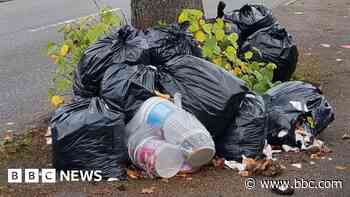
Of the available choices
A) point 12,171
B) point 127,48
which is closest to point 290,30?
point 127,48

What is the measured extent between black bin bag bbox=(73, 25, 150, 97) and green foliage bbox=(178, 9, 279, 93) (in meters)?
0.47

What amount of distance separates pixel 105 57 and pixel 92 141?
0.74 m

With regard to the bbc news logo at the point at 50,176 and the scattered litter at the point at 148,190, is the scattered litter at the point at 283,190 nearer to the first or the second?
the scattered litter at the point at 148,190

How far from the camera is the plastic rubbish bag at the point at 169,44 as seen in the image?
4.85 meters

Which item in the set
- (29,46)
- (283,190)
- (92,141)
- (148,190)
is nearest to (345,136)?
(283,190)

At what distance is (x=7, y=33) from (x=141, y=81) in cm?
703

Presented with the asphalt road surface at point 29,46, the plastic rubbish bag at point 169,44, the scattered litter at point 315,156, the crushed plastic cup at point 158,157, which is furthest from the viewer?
the asphalt road surface at point 29,46

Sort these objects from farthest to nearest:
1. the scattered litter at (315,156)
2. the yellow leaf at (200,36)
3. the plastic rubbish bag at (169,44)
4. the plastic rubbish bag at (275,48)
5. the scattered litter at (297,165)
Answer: the plastic rubbish bag at (275,48)
the yellow leaf at (200,36)
the plastic rubbish bag at (169,44)
the scattered litter at (315,156)
the scattered litter at (297,165)

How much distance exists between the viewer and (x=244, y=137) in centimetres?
449

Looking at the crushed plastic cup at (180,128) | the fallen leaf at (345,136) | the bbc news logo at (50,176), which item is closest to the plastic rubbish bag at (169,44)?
the crushed plastic cup at (180,128)

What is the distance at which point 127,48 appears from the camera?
15.6ft

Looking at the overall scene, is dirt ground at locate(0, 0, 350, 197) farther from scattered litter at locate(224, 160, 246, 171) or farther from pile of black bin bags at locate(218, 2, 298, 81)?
pile of black bin bags at locate(218, 2, 298, 81)

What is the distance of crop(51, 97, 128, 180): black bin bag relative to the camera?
420 cm

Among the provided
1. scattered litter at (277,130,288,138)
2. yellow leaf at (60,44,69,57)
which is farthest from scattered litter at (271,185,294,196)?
yellow leaf at (60,44,69,57)
